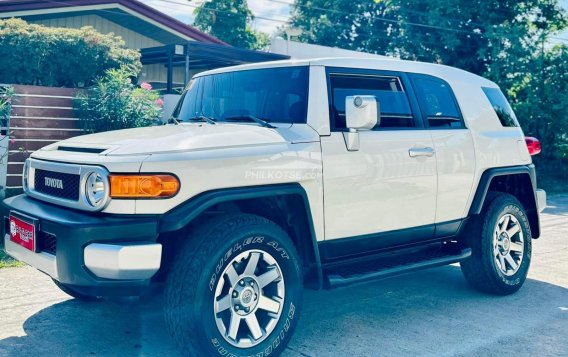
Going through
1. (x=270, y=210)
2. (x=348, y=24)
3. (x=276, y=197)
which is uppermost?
(x=348, y=24)

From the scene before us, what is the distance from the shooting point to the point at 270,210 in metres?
4.00

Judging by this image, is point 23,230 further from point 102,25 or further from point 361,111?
point 102,25

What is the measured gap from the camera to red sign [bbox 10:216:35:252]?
3.60 meters

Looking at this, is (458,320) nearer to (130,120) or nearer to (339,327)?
(339,327)

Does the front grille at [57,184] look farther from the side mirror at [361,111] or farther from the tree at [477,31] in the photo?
the tree at [477,31]

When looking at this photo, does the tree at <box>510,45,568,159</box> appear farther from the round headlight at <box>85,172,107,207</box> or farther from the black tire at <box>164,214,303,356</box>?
the round headlight at <box>85,172,107,207</box>

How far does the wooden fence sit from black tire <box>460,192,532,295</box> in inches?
221

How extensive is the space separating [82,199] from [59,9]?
13455 millimetres

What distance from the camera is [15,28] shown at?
38.8 feet

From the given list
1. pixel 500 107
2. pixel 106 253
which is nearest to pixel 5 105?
pixel 106 253

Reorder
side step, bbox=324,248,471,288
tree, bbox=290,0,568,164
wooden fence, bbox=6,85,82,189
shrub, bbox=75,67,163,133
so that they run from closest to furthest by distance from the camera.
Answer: side step, bbox=324,248,471,288 < wooden fence, bbox=6,85,82,189 < shrub, bbox=75,67,163,133 < tree, bbox=290,0,568,164

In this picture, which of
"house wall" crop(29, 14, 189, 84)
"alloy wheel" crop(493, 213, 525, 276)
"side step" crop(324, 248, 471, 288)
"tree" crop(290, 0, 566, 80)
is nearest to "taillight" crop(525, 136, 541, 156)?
"alloy wheel" crop(493, 213, 525, 276)

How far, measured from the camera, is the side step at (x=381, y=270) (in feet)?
13.3

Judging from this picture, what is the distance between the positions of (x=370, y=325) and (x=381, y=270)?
47 centimetres
